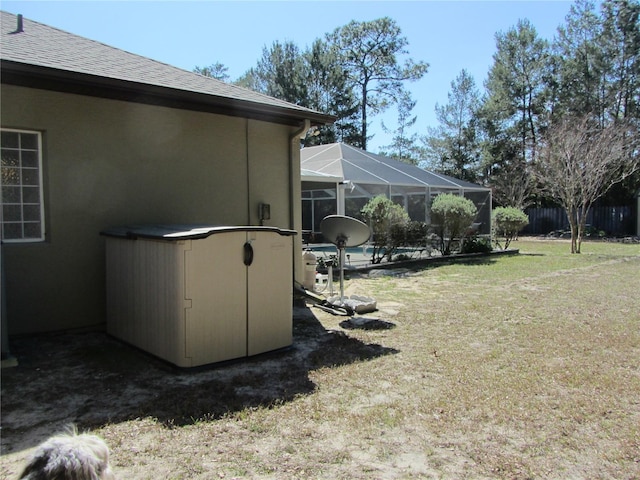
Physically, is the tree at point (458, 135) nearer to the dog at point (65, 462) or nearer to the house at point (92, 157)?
the house at point (92, 157)

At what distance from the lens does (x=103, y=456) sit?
4.75ft

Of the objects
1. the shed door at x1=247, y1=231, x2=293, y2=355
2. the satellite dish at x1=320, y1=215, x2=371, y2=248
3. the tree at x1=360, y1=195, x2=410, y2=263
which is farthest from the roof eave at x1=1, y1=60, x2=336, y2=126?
the tree at x1=360, y1=195, x2=410, y2=263

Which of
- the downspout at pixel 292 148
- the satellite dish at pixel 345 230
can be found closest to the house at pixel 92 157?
the downspout at pixel 292 148

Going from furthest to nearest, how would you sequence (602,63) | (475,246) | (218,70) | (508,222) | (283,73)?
(218,70)
(283,73)
(602,63)
(508,222)
(475,246)

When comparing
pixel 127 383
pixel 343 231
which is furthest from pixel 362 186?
pixel 127 383

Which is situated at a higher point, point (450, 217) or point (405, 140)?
point (405, 140)

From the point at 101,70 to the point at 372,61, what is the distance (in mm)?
30759

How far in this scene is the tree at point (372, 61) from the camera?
109 feet

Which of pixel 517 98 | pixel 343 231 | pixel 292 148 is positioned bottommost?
pixel 343 231

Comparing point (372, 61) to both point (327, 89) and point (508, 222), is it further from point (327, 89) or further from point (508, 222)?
point (508, 222)

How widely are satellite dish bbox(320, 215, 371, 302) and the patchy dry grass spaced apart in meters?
1.32

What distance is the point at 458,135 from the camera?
3359cm

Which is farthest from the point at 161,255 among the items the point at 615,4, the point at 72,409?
the point at 615,4

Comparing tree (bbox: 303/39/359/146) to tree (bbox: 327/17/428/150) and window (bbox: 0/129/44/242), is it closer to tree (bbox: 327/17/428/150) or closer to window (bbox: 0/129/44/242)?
tree (bbox: 327/17/428/150)
